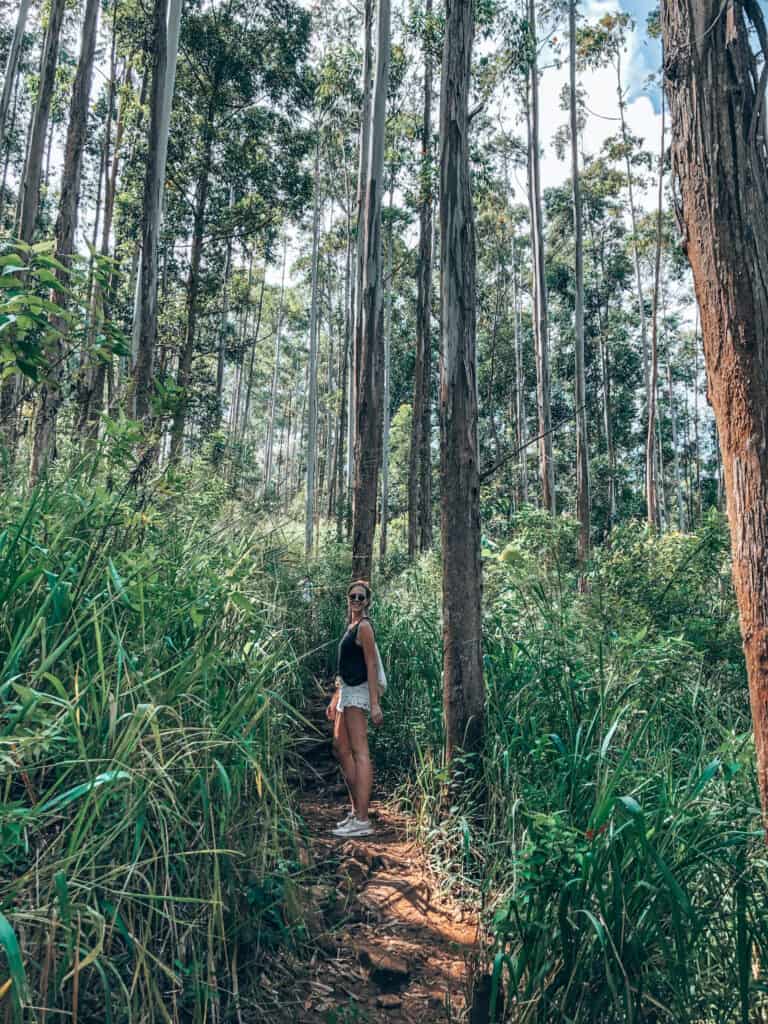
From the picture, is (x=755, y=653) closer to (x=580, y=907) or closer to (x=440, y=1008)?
(x=580, y=907)

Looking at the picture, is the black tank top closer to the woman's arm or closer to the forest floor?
the woman's arm

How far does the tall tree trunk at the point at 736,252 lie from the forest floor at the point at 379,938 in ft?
4.92

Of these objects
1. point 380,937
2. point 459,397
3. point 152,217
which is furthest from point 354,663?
point 152,217

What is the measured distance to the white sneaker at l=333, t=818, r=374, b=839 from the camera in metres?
3.74

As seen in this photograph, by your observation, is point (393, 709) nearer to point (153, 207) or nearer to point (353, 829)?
point (353, 829)

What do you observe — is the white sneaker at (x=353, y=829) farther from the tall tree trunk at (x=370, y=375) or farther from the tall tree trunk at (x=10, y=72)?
the tall tree trunk at (x=10, y=72)

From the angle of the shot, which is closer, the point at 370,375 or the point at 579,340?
the point at 370,375

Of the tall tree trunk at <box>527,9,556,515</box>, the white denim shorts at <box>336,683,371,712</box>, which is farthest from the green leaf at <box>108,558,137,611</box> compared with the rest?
the tall tree trunk at <box>527,9,556,515</box>

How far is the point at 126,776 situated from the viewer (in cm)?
171

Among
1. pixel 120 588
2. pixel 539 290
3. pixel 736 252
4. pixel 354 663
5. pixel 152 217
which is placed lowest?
pixel 354 663

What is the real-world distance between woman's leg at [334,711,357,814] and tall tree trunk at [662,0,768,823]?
248 cm

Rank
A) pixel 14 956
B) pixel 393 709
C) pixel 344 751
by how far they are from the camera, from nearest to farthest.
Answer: pixel 14 956, pixel 344 751, pixel 393 709

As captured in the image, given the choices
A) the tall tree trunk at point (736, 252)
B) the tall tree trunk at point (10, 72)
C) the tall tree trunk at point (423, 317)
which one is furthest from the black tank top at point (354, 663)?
the tall tree trunk at point (10, 72)

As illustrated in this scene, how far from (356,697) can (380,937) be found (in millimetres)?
1405
